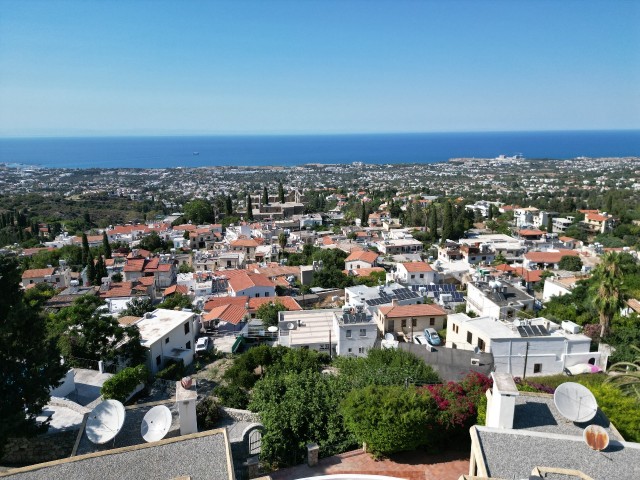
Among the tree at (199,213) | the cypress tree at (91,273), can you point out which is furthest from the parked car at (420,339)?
the tree at (199,213)

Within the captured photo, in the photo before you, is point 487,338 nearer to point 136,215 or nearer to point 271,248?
point 271,248

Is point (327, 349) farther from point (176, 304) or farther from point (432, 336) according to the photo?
point (176, 304)

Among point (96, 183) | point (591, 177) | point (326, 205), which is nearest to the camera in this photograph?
point (326, 205)

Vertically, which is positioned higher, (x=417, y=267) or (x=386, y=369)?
(x=386, y=369)

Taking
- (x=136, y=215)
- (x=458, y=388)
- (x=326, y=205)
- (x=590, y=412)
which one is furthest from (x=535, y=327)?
(x=136, y=215)

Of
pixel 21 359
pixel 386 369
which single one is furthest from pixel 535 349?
pixel 21 359

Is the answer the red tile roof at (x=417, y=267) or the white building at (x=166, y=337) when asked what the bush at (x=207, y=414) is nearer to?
the white building at (x=166, y=337)
